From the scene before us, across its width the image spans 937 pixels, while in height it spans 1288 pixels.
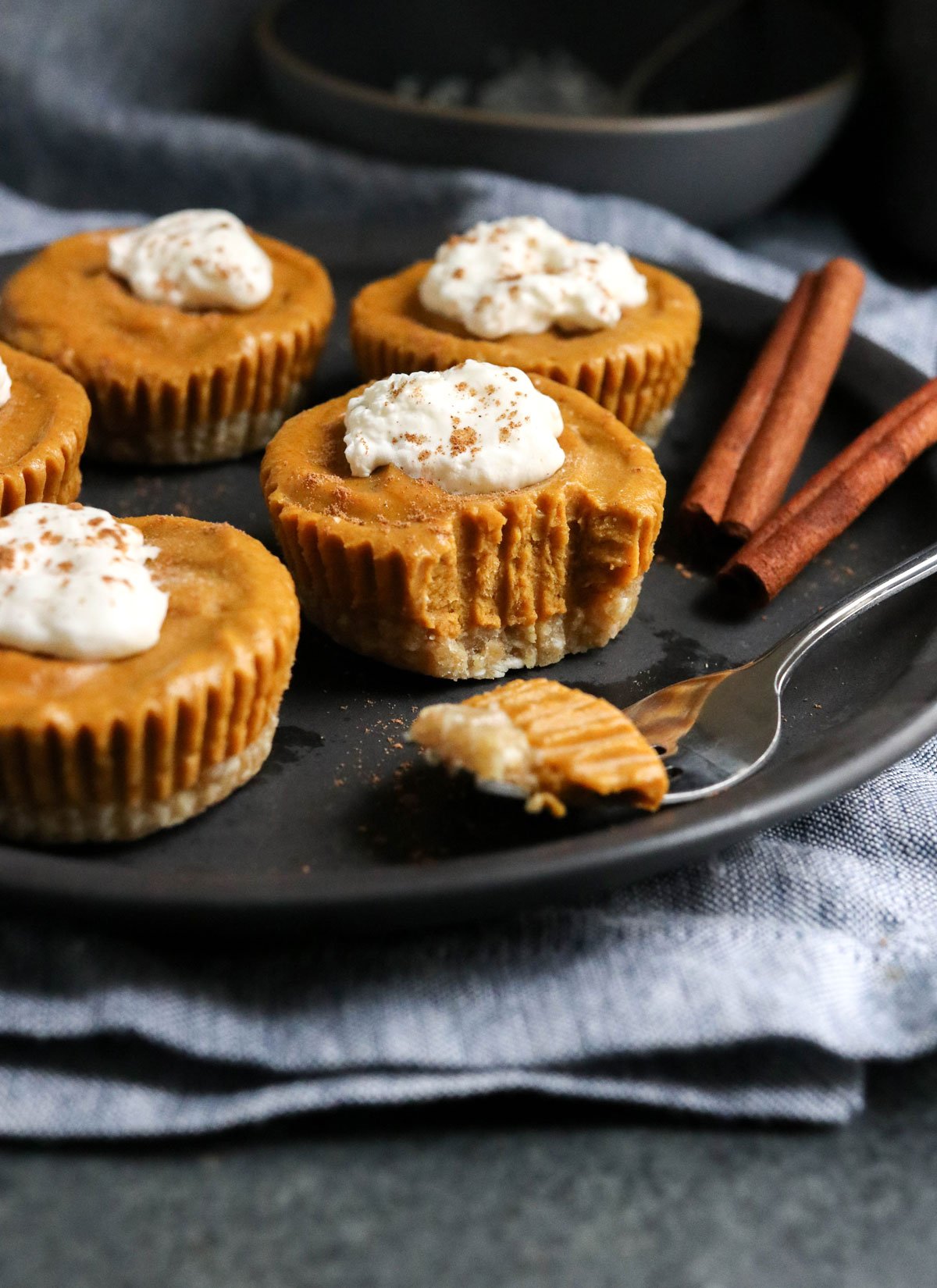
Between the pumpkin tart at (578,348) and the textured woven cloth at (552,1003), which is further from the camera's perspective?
the pumpkin tart at (578,348)

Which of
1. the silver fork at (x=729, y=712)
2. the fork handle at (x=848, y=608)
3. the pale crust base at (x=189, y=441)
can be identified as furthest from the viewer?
the pale crust base at (x=189, y=441)

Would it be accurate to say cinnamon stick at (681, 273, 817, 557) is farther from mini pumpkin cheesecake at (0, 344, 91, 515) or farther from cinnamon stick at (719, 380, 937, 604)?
mini pumpkin cheesecake at (0, 344, 91, 515)

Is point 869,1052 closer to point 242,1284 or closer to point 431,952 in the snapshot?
point 431,952

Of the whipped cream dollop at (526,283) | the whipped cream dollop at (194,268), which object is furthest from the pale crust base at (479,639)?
the whipped cream dollop at (194,268)

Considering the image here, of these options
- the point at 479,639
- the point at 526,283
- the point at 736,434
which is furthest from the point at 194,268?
the point at 736,434

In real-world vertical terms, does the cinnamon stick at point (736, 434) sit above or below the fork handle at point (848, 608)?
below

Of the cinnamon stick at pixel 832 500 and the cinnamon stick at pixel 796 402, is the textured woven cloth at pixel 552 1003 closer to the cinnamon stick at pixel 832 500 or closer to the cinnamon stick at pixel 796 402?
the cinnamon stick at pixel 832 500

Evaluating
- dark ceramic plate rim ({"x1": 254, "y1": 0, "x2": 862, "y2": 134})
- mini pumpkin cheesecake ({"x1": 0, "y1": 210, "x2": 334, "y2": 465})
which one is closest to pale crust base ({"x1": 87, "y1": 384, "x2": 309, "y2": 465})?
mini pumpkin cheesecake ({"x1": 0, "y1": 210, "x2": 334, "y2": 465})
